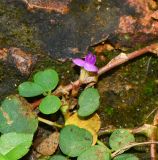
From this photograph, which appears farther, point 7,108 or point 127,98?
point 127,98

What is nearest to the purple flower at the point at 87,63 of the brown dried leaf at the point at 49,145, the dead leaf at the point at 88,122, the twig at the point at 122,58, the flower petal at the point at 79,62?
the flower petal at the point at 79,62

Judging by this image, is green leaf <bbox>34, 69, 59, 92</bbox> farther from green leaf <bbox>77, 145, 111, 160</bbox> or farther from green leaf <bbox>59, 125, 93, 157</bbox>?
green leaf <bbox>77, 145, 111, 160</bbox>

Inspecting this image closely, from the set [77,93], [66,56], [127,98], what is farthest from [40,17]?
[127,98]

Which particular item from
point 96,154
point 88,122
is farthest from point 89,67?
point 96,154

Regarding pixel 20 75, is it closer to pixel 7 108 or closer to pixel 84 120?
pixel 7 108

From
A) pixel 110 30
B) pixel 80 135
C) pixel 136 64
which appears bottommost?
pixel 80 135

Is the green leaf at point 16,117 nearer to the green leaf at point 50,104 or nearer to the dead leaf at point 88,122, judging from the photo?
the green leaf at point 50,104
